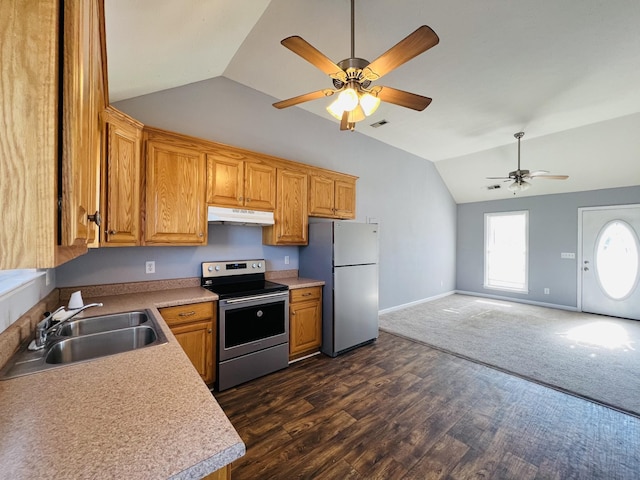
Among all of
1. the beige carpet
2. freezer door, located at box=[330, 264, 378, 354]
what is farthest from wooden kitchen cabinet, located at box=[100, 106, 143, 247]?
the beige carpet

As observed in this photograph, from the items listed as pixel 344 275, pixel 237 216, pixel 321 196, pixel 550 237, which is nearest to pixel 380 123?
pixel 321 196

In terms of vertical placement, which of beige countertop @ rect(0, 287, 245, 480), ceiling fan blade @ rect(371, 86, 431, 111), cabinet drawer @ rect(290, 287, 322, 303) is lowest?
cabinet drawer @ rect(290, 287, 322, 303)

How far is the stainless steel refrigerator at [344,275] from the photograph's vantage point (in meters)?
3.16

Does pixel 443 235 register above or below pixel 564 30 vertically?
below

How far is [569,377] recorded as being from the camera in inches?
109

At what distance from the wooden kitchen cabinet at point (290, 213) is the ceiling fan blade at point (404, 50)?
148cm

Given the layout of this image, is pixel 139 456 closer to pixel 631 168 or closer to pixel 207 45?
pixel 207 45

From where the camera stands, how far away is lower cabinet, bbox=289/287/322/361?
9.75 ft

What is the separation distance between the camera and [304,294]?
3061 mm

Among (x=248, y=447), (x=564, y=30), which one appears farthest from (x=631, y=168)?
(x=248, y=447)

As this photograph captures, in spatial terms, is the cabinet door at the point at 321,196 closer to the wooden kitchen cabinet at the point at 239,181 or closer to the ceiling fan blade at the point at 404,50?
the wooden kitchen cabinet at the point at 239,181

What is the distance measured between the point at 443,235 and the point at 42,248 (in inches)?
274

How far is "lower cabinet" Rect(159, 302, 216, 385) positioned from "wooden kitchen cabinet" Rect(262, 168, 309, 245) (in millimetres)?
1058

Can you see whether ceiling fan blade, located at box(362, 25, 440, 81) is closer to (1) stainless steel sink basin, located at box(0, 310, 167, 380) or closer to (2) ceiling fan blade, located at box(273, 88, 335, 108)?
(2) ceiling fan blade, located at box(273, 88, 335, 108)
